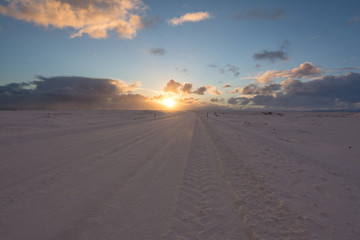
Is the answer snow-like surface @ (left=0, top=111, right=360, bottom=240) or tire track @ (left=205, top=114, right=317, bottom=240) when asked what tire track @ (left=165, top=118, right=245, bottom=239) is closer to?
snow-like surface @ (left=0, top=111, right=360, bottom=240)

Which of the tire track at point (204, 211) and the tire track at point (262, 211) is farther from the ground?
the tire track at point (204, 211)

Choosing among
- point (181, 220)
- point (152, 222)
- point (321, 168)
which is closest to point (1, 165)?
point (152, 222)

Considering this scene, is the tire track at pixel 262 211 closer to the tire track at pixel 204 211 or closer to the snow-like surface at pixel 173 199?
the snow-like surface at pixel 173 199

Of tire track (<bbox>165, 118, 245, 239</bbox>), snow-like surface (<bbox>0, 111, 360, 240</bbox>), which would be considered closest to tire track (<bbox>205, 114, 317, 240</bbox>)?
snow-like surface (<bbox>0, 111, 360, 240</bbox>)

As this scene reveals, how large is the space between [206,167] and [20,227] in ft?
20.0

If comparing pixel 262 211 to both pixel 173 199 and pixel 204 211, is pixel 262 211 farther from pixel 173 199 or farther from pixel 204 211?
A: pixel 173 199

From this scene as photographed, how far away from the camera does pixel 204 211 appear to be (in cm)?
424

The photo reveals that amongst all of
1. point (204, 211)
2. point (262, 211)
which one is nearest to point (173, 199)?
point (204, 211)

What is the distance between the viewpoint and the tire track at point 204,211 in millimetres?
3480

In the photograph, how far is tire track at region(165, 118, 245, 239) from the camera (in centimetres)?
348

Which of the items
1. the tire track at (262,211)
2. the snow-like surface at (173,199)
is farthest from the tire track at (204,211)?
the tire track at (262,211)

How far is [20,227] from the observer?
11.5 ft

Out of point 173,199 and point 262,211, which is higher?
point 173,199

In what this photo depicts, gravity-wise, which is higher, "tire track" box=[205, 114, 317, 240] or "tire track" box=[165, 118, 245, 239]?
"tire track" box=[165, 118, 245, 239]
